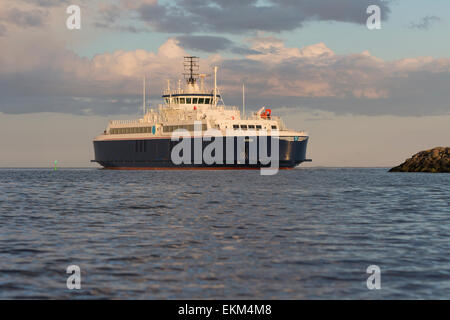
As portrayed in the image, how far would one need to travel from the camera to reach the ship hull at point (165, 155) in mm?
97312

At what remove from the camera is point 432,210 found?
98.1ft

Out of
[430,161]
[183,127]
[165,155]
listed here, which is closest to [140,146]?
[165,155]

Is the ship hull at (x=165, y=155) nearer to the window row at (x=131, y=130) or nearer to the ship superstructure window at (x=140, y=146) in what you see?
the ship superstructure window at (x=140, y=146)

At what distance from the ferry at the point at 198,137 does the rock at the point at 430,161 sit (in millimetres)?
27176

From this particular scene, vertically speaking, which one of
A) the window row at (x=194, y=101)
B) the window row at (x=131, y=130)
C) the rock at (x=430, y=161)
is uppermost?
the window row at (x=194, y=101)

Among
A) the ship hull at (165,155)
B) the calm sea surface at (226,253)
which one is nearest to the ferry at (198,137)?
the ship hull at (165,155)

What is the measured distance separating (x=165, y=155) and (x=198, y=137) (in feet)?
30.7

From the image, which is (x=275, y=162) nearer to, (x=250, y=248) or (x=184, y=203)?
(x=184, y=203)

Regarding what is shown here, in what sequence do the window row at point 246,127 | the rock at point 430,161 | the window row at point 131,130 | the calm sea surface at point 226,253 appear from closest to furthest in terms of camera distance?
the calm sea surface at point 226,253
the window row at point 246,127
the rock at point 430,161
the window row at point 131,130

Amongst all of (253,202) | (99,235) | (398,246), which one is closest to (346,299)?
(398,246)

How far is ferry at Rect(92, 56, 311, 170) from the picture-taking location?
97.6 metres

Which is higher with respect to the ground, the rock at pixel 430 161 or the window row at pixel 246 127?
the window row at pixel 246 127

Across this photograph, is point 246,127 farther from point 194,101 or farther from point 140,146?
point 140,146
